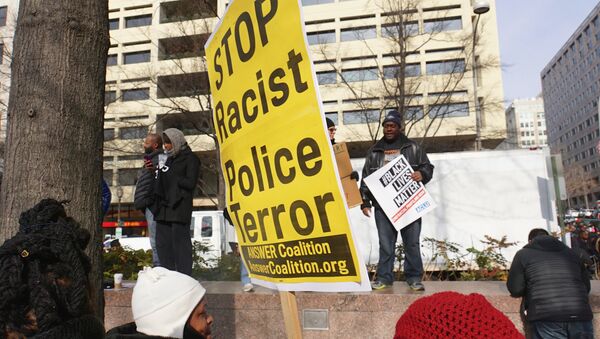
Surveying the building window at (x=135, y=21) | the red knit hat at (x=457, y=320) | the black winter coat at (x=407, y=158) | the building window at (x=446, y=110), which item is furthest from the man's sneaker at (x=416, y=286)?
the building window at (x=135, y=21)

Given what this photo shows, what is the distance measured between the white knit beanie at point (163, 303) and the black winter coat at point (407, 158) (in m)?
3.24

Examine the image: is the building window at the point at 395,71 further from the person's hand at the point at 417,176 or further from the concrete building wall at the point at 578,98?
the concrete building wall at the point at 578,98

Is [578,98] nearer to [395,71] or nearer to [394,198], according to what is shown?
[395,71]

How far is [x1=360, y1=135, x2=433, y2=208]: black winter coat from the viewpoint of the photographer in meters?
4.76

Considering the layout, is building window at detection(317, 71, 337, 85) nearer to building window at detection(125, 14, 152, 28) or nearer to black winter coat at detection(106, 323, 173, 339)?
building window at detection(125, 14, 152, 28)

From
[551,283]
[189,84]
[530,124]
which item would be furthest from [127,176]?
[530,124]

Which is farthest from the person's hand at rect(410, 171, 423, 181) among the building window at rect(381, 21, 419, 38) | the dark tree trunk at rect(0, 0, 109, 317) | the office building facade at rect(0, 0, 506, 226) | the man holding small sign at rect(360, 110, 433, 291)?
the office building facade at rect(0, 0, 506, 226)

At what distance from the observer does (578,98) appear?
123188mm

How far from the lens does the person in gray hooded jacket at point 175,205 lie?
4559mm

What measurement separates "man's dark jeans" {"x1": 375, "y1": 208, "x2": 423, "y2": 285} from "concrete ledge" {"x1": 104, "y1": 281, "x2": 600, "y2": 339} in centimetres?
18

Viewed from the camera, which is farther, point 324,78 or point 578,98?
point 578,98

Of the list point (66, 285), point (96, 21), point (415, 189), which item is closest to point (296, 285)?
point (66, 285)

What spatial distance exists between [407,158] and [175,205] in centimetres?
255

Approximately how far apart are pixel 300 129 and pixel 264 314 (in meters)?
2.65
